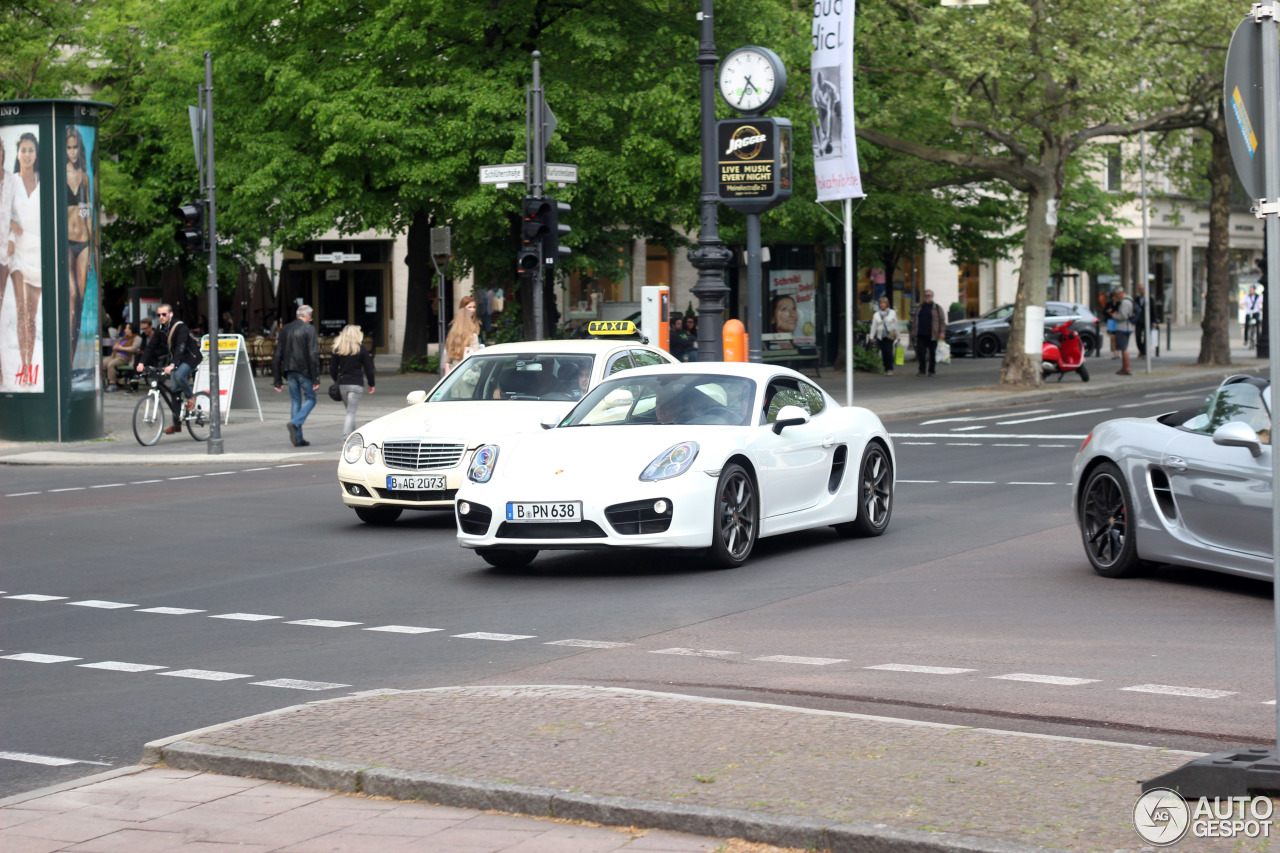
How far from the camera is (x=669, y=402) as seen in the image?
12.1 metres

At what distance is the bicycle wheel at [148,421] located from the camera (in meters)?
23.8

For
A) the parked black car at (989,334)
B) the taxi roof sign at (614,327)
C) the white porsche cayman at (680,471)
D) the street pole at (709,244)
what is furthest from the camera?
the parked black car at (989,334)

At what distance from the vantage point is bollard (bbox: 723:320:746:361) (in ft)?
79.0

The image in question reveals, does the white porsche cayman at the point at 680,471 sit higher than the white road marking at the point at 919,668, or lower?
higher

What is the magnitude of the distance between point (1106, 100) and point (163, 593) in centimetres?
2296

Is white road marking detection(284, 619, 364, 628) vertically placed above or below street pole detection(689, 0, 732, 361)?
below

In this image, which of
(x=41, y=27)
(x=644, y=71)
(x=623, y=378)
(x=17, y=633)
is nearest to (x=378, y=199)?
(x=644, y=71)

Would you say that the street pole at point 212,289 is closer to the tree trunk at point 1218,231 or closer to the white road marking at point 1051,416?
the white road marking at point 1051,416

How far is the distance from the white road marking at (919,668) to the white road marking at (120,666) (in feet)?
11.5

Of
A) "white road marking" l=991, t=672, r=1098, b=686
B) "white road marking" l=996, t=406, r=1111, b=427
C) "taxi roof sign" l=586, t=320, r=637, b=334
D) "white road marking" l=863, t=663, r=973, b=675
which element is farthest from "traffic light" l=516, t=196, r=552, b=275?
"white road marking" l=991, t=672, r=1098, b=686

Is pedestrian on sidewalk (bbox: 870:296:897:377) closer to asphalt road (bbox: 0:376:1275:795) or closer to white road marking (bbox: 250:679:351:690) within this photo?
asphalt road (bbox: 0:376:1275:795)

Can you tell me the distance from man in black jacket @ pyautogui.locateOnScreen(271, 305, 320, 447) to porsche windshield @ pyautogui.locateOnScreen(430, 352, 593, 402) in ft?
26.4

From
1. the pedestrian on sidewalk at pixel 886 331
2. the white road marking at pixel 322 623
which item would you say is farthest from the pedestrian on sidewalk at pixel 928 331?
the white road marking at pixel 322 623

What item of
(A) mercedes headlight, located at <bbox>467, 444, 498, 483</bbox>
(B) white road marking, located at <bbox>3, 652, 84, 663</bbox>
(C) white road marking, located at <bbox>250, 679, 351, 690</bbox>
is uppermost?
(A) mercedes headlight, located at <bbox>467, 444, 498, 483</bbox>
